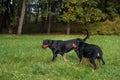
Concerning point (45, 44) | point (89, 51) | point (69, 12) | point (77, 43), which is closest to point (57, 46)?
point (45, 44)

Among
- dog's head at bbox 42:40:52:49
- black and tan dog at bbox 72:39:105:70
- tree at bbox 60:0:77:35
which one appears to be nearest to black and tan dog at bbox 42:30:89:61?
dog's head at bbox 42:40:52:49

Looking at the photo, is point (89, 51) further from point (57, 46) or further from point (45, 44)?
point (45, 44)

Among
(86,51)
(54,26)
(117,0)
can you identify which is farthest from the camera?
(54,26)

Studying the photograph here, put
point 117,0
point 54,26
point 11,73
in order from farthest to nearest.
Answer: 1. point 54,26
2. point 117,0
3. point 11,73

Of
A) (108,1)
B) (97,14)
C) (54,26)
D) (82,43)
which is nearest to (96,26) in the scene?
(97,14)

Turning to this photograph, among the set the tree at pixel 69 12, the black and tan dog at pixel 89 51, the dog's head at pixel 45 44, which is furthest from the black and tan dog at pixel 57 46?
the tree at pixel 69 12

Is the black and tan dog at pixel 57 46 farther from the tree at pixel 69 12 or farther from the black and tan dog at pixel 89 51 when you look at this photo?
the tree at pixel 69 12

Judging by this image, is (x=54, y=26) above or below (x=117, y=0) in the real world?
below

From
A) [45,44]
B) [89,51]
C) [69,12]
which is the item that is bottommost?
[89,51]

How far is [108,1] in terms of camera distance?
152 ft

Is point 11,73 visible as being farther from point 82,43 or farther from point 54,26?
point 54,26

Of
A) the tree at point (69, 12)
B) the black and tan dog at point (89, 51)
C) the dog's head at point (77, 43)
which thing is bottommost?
the black and tan dog at point (89, 51)

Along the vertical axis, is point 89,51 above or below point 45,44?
below

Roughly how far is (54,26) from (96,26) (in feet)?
34.5
